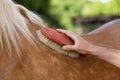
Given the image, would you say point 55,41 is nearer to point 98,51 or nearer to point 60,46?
point 60,46

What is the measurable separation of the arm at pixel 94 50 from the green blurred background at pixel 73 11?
20.6 ft

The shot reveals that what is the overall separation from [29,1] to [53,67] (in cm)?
745

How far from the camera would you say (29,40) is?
2.17 meters

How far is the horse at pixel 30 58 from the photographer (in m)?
2.08

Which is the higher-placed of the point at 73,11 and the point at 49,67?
the point at 49,67

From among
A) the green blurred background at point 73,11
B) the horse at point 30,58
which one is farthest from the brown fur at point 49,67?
the green blurred background at point 73,11

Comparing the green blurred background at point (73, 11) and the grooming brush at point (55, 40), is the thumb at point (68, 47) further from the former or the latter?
the green blurred background at point (73, 11)

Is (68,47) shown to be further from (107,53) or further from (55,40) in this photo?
(107,53)

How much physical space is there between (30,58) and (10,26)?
18 cm

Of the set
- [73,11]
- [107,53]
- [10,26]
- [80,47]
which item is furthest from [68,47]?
[73,11]

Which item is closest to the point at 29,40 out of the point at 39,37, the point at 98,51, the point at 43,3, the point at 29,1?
the point at 39,37

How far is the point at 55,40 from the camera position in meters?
2.24

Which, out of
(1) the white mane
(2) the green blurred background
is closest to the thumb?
(1) the white mane

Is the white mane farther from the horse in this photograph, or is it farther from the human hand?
the human hand
